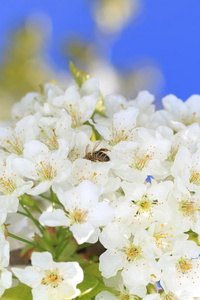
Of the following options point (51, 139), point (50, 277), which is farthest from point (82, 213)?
point (51, 139)

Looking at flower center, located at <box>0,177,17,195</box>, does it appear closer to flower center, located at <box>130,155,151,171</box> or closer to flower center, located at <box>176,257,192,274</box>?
flower center, located at <box>130,155,151,171</box>

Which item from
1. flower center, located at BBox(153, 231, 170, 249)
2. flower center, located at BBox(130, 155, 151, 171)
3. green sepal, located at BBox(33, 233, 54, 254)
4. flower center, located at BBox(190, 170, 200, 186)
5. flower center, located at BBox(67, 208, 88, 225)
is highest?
flower center, located at BBox(190, 170, 200, 186)

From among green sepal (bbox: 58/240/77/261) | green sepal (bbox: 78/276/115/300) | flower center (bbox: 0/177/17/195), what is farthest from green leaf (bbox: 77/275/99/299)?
flower center (bbox: 0/177/17/195)

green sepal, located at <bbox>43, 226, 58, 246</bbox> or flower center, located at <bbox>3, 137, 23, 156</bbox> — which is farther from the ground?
flower center, located at <bbox>3, 137, 23, 156</bbox>

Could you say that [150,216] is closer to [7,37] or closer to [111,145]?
[111,145]

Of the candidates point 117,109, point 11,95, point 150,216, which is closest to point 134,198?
point 150,216

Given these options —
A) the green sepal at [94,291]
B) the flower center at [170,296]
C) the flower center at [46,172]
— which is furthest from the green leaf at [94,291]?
the flower center at [46,172]

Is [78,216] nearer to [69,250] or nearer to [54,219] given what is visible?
[54,219]
